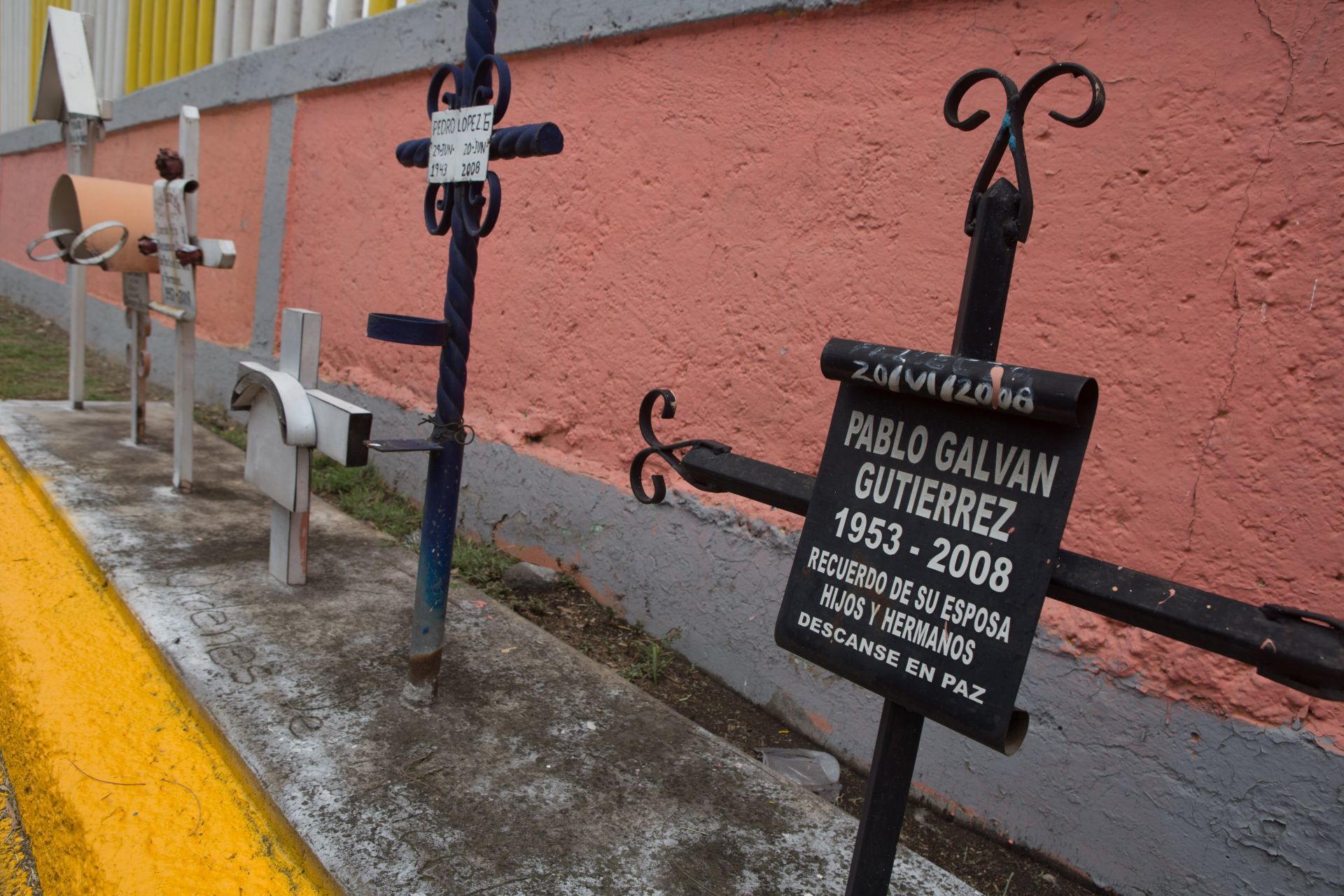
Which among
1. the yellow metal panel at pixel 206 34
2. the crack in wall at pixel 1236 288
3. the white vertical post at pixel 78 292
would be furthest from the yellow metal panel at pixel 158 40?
the crack in wall at pixel 1236 288

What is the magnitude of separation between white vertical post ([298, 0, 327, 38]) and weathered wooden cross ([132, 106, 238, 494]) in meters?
1.48

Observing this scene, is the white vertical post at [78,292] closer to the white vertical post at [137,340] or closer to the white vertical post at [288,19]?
the white vertical post at [137,340]

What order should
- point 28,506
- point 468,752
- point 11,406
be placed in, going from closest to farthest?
point 468,752
point 28,506
point 11,406

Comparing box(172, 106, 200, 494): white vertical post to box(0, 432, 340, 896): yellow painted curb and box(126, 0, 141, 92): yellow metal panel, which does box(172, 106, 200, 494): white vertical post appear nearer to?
box(0, 432, 340, 896): yellow painted curb

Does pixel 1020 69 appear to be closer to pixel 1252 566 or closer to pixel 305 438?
pixel 1252 566

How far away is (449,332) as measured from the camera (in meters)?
2.48

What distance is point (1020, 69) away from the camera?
2410mm

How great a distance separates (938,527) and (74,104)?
5.50m

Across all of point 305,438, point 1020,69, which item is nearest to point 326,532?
point 305,438

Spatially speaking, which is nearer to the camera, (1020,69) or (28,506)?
(1020,69)

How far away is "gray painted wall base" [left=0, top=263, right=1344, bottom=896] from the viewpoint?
6.66 feet

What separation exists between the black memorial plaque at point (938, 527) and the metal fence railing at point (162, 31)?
421cm

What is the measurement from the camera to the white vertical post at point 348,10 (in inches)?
201

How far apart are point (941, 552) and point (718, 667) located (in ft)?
6.29
